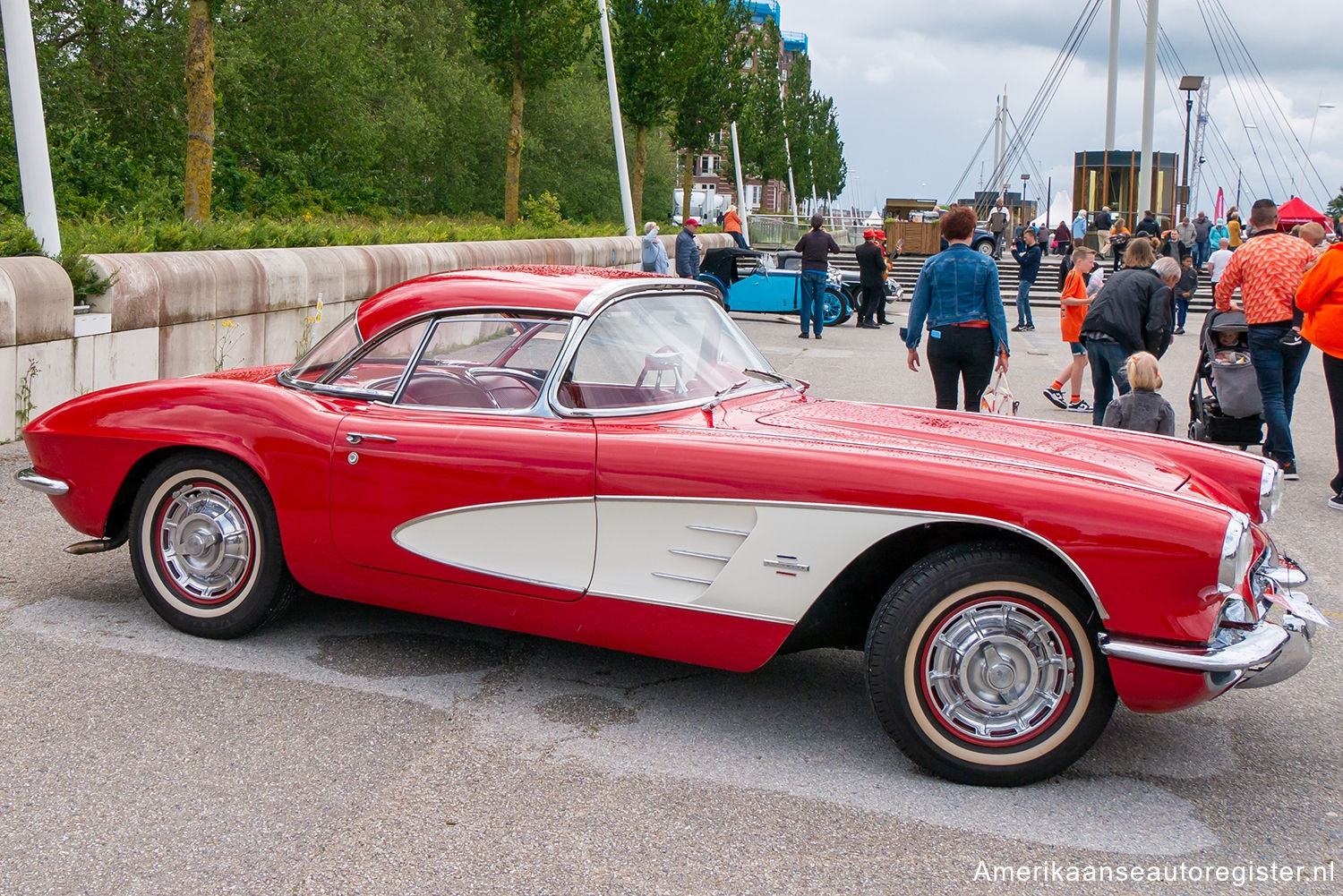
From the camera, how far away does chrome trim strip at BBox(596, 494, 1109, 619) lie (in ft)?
10.7

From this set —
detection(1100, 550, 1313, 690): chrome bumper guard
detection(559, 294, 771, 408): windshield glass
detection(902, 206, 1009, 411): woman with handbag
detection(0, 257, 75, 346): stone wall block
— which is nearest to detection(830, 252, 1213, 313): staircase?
detection(902, 206, 1009, 411): woman with handbag

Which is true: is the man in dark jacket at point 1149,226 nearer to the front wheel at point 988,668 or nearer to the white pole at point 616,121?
the white pole at point 616,121

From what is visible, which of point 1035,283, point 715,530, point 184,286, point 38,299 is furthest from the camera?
point 1035,283

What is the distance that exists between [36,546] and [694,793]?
12.7ft

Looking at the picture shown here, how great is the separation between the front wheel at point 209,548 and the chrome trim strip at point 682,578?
151cm

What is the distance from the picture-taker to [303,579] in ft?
14.1

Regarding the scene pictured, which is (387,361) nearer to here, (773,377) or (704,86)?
(773,377)

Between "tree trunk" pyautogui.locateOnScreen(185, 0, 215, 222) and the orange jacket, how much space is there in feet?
35.6

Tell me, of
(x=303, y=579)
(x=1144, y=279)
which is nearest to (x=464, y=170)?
(x=1144, y=279)

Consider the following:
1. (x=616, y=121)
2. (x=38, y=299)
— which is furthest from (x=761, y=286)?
(x=38, y=299)

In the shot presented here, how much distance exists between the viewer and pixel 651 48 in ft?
108

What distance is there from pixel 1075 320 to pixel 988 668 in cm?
901

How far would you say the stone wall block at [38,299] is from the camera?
7.65m

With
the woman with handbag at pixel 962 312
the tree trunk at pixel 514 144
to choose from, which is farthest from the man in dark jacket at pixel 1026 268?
the woman with handbag at pixel 962 312
